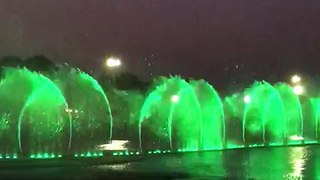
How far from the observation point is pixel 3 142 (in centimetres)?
2962

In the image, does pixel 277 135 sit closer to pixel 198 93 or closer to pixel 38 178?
pixel 198 93

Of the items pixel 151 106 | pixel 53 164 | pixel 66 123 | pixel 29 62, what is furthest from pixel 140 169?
pixel 29 62

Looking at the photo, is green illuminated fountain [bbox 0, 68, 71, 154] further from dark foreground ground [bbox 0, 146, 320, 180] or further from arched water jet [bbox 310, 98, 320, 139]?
arched water jet [bbox 310, 98, 320, 139]

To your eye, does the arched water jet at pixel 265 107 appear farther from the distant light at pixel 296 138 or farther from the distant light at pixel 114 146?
the distant light at pixel 114 146

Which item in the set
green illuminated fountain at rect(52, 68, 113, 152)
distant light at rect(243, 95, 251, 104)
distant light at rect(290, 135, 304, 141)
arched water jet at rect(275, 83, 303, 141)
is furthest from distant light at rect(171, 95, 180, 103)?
arched water jet at rect(275, 83, 303, 141)

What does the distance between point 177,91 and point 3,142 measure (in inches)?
610

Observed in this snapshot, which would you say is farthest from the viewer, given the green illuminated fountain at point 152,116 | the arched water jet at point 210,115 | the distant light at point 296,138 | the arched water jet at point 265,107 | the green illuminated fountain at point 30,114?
the distant light at point 296,138

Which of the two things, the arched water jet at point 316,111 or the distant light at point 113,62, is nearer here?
the distant light at point 113,62

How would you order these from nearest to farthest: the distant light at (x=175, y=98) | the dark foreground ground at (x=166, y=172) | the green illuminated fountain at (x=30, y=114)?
1. the dark foreground ground at (x=166, y=172)
2. the green illuminated fountain at (x=30, y=114)
3. the distant light at (x=175, y=98)

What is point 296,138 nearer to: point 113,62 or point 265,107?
point 265,107

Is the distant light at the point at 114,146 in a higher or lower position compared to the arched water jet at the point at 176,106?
lower

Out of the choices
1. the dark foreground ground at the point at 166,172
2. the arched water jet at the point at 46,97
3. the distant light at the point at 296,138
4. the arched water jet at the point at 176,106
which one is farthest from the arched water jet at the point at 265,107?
the dark foreground ground at the point at 166,172

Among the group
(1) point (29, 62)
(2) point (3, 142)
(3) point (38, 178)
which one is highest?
(1) point (29, 62)

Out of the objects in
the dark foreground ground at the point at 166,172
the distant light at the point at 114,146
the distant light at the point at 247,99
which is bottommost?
the dark foreground ground at the point at 166,172
